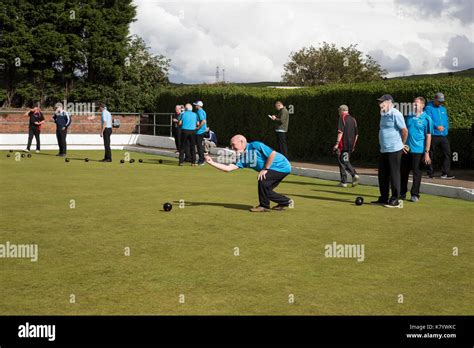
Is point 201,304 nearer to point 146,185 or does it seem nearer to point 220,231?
point 220,231

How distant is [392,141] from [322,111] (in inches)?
510

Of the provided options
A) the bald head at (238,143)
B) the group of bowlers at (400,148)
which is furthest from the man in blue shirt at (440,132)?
the bald head at (238,143)

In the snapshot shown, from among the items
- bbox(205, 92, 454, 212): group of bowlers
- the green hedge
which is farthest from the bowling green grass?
the green hedge

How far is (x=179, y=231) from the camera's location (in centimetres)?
927

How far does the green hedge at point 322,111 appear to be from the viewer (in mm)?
18938

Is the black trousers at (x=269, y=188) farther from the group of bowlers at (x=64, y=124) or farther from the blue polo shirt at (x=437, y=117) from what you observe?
the group of bowlers at (x=64, y=124)

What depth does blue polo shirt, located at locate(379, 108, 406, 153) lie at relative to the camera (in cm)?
1170

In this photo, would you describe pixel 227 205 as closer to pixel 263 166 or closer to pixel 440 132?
pixel 263 166

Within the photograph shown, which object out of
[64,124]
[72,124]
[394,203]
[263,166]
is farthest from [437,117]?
[72,124]

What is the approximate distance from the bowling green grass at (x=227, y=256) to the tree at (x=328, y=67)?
2058 inches

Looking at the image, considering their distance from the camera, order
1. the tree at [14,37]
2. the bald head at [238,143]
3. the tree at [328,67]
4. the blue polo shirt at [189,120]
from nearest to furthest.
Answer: the bald head at [238,143] < the blue polo shirt at [189,120] < the tree at [14,37] < the tree at [328,67]

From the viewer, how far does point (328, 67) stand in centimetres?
6562
